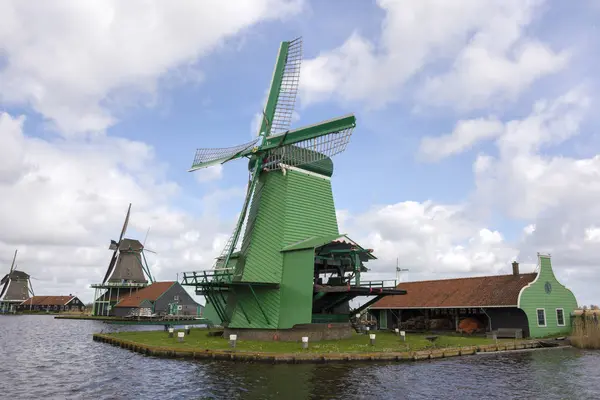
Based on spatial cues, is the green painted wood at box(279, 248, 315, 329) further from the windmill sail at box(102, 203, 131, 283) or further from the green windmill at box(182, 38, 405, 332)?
the windmill sail at box(102, 203, 131, 283)

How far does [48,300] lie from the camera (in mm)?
122688

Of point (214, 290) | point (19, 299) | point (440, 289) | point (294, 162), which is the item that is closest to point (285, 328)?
point (214, 290)

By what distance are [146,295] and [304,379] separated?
67943 mm

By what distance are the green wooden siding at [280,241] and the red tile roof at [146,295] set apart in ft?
171

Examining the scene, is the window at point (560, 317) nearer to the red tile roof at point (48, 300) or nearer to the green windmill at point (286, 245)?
the green windmill at point (286, 245)

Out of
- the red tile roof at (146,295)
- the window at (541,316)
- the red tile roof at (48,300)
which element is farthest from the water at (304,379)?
the red tile roof at (48,300)

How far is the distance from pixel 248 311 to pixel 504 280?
68.9 feet

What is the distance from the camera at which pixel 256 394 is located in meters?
16.6

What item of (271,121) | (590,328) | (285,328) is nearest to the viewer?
(285,328)

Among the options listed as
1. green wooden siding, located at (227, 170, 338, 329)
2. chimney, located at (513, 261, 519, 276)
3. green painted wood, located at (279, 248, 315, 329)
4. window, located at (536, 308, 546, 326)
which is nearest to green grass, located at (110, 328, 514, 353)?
green painted wood, located at (279, 248, 315, 329)

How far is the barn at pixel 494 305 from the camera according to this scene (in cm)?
3397

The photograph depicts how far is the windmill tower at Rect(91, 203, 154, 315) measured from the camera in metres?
87.4

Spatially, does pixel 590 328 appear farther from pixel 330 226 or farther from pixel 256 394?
pixel 256 394

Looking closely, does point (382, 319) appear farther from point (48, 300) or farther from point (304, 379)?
point (48, 300)
